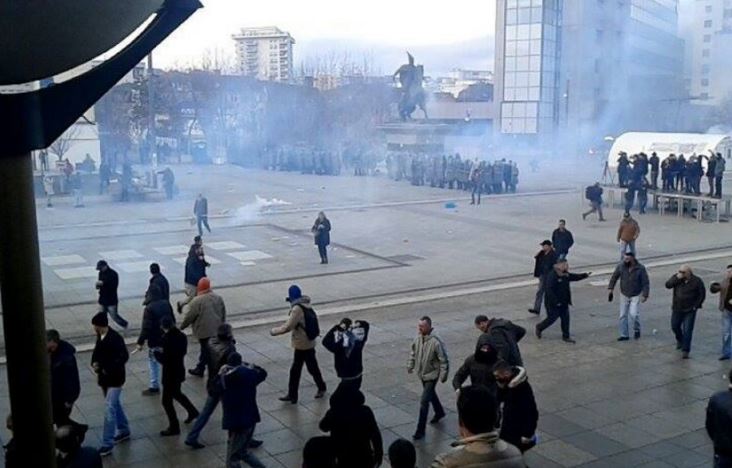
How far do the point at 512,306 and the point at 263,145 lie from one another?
129 ft

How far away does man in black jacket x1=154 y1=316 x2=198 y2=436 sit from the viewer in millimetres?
7695

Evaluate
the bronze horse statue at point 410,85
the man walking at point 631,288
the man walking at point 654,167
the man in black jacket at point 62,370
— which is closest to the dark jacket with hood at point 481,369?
the man in black jacket at point 62,370

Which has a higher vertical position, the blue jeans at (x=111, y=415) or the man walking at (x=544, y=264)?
the man walking at (x=544, y=264)

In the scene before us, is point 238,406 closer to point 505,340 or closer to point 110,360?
point 110,360

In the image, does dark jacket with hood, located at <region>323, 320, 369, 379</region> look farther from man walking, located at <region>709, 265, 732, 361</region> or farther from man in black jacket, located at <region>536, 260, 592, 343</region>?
man walking, located at <region>709, 265, 732, 361</region>

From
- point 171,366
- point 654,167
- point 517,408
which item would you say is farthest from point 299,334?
point 654,167

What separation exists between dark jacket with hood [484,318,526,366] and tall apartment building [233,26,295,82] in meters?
59.5

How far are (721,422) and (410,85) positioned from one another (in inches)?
1476

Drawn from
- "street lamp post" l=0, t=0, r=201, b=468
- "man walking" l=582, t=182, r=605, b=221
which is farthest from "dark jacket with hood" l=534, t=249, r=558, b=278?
"man walking" l=582, t=182, r=605, b=221

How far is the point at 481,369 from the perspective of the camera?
267 inches

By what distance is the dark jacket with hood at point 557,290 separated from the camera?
1105 cm

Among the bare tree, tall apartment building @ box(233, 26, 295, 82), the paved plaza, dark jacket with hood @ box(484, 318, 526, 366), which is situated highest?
tall apartment building @ box(233, 26, 295, 82)

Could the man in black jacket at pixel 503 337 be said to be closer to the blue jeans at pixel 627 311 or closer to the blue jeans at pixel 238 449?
the blue jeans at pixel 238 449

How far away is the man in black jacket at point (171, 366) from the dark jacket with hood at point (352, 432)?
2.73 meters
